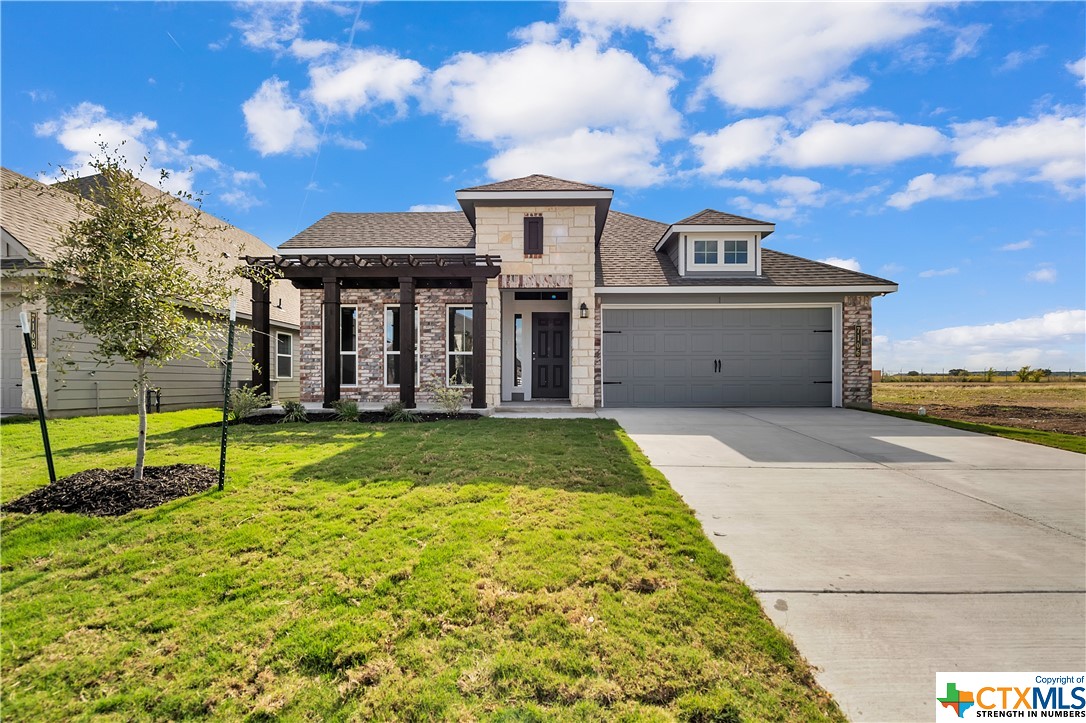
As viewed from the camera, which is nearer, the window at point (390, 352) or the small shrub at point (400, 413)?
the small shrub at point (400, 413)

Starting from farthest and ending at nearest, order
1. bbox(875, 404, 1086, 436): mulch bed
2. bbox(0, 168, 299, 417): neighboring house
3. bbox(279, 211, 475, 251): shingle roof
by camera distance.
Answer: bbox(279, 211, 475, 251): shingle roof < bbox(0, 168, 299, 417): neighboring house < bbox(875, 404, 1086, 436): mulch bed

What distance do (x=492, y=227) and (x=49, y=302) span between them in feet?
26.6

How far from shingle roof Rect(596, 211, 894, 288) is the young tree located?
892 cm

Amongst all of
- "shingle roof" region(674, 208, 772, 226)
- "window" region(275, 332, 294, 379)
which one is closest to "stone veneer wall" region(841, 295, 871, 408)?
"shingle roof" region(674, 208, 772, 226)

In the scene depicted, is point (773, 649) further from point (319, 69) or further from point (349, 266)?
point (319, 69)

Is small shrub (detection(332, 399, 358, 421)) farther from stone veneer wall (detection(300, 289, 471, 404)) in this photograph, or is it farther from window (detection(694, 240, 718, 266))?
window (detection(694, 240, 718, 266))

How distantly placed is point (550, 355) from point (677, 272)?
413 cm

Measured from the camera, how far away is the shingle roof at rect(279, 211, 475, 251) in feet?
42.5

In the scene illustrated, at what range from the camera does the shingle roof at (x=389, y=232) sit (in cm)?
1295

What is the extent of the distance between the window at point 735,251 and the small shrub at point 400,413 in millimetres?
9108

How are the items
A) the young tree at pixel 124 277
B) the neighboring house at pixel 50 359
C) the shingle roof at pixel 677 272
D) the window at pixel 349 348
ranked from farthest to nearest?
the window at pixel 349 348
the shingle roof at pixel 677 272
the neighboring house at pixel 50 359
the young tree at pixel 124 277

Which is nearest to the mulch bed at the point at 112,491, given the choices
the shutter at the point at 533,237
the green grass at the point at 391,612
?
the green grass at the point at 391,612

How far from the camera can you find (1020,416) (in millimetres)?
11500

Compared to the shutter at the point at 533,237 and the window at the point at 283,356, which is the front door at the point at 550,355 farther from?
the window at the point at 283,356
